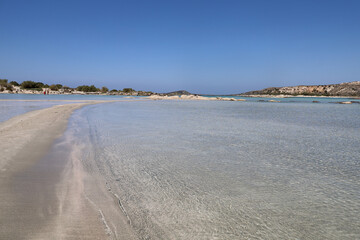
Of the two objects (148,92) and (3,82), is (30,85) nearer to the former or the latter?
(3,82)

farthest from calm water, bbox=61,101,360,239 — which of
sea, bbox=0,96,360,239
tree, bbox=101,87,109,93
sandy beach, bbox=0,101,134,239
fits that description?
tree, bbox=101,87,109,93

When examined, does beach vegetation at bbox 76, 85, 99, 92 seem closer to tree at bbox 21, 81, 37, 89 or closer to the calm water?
tree at bbox 21, 81, 37, 89

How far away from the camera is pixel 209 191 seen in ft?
9.87

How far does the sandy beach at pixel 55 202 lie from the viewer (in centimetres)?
203

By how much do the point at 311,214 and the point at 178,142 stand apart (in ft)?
13.6

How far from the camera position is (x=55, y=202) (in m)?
2.58

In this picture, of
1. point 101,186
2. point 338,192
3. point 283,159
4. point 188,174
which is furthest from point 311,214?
point 101,186

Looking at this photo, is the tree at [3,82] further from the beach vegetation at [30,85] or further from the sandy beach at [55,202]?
the sandy beach at [55,202]

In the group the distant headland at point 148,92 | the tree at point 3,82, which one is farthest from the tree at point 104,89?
the tree at point 3,82

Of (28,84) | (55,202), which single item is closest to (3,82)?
(28,84)

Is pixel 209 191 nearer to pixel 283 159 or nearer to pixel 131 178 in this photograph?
pixel 131 178

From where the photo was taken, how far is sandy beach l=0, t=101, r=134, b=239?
2.03 meters

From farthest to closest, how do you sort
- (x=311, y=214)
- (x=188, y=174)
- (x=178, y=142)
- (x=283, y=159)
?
(x=178, y=142)
(x=283, y=159)
(x=188, y=174)
(x=311, y=214)

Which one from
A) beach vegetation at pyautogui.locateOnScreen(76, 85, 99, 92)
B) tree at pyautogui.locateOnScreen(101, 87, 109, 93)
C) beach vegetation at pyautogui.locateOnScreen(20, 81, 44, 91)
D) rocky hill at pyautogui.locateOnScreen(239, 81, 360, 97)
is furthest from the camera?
rocky hill at pyautogui.locateOnScreen(239, 81, 360, 97)
